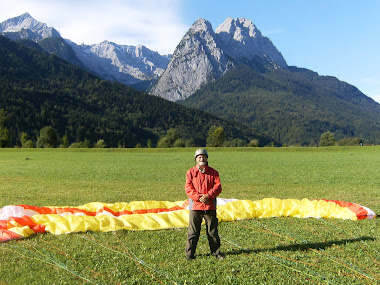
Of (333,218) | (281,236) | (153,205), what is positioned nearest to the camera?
(281,236)

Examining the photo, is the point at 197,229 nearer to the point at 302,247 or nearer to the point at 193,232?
the point at 193,232

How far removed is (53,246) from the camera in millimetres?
7926

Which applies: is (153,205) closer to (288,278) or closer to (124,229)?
A: (124,229)

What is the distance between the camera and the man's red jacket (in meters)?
7.03

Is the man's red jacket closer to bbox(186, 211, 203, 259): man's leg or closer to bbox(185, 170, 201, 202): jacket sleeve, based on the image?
bbox(185, 170, 201, 202): jacket sleeve

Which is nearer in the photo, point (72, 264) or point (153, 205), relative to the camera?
point (72, 264)

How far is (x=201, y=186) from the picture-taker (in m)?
7.12

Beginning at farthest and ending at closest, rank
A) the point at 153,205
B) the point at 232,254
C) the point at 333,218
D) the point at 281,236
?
the point at 153,205
the point at 333,218
the point at 281,236
the point at 232,254

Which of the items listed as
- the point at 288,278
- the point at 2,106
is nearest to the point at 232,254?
the point at 288,278

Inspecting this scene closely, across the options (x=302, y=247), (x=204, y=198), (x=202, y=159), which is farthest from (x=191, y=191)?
(x=302, y=247)

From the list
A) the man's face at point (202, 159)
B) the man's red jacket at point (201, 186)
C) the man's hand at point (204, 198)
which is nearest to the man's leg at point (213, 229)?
the man's red jacket at point (201, 186)

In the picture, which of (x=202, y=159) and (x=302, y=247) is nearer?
(x=202, y=159)

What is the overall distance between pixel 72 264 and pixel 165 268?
2060 millimetres

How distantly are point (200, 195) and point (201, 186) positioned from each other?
232mm
